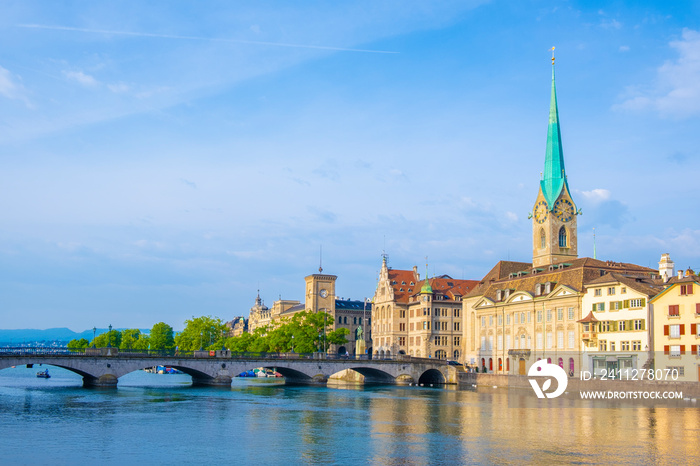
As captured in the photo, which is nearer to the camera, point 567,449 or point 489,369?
point 567,449

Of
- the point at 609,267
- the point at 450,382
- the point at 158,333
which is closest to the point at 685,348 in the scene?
the point at 609,267

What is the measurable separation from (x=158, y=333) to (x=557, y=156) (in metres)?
109

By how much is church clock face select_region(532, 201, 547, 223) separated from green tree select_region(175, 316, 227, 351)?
7194cm

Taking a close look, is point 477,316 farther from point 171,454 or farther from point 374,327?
point 171,454

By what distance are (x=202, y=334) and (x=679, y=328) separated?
10691cm

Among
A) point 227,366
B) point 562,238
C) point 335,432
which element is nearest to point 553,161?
point 562,238

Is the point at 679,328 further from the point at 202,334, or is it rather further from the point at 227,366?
the point at 202,334

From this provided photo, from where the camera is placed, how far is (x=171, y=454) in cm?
4312

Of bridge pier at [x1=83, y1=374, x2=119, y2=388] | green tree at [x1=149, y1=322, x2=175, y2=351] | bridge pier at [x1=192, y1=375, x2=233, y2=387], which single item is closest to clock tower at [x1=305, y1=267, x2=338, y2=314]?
green tree at [x1=149, y1=322, x2=175, y2=351]

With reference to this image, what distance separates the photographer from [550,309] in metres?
111

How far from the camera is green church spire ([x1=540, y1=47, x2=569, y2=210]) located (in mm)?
144375

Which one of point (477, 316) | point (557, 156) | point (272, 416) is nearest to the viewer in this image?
point (272, 416)

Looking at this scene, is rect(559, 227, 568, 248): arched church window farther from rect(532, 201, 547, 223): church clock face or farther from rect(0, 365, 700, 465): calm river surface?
rect(0, 365, 700, 465): calm river surface

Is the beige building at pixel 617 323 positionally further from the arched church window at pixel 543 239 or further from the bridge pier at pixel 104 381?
the bridge pier at pixel 104 381
